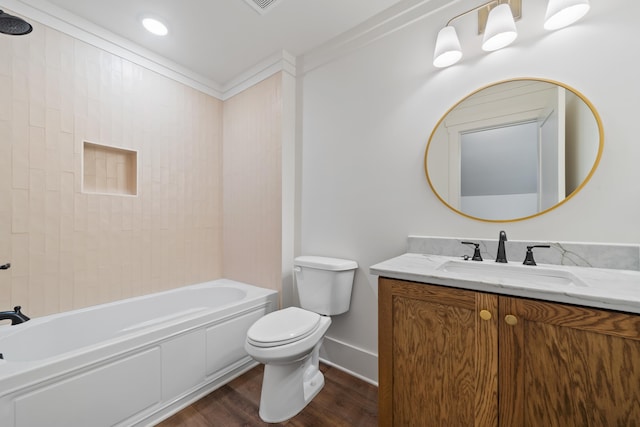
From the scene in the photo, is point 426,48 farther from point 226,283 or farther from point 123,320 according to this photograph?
point 123,320

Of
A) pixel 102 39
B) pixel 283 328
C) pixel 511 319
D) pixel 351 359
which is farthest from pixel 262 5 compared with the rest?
pixel 351 359

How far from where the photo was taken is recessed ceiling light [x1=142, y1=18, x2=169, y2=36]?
5.92 feet

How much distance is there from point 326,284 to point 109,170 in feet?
6.41

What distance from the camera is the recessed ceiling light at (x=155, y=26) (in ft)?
5.92

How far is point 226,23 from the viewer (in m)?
1.83

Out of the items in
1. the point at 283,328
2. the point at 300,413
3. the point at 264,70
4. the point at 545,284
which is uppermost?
the point at 264,70

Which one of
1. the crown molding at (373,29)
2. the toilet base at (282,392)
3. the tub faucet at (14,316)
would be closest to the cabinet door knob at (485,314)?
the toilet base at (282,392)

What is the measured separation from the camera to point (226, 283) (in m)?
2.50

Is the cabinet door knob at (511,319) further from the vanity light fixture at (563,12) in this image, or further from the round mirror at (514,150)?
the vanity light fixture at (563,12)

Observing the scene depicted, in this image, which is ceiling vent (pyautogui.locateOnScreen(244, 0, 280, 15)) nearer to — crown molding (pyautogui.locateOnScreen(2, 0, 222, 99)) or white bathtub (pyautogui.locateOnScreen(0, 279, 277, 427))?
crown molding (pyautogui.locateOnScreen(2, 0, 222, 99))

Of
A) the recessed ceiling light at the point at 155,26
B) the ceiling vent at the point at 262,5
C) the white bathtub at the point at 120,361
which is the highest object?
the ceiling vent at the point at 262,5

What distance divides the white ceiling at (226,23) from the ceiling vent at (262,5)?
20 mm

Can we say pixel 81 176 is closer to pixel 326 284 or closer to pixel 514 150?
pixel 326 284

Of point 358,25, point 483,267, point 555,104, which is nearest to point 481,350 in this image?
point 483,267
